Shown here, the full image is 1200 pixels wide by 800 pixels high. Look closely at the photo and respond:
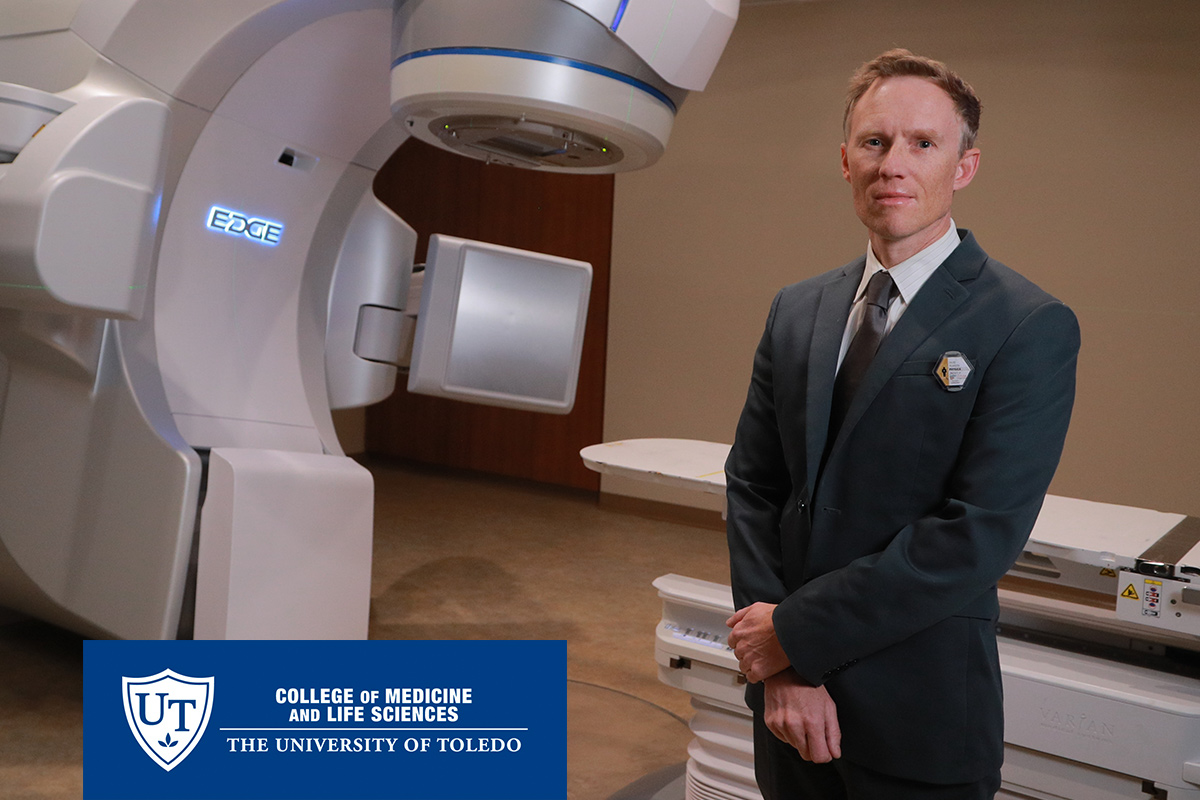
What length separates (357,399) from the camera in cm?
280

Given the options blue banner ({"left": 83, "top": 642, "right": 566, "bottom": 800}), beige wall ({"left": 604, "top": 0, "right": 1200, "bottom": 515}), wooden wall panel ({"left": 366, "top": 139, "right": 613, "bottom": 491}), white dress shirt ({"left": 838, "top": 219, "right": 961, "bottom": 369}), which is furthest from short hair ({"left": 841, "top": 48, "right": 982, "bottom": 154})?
wooden wall panel ({"left": 366, "top": 139, "right": 613, "bottom": 491})

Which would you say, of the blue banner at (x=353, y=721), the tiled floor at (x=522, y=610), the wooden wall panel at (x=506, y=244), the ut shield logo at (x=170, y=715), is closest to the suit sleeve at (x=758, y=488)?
the blue banner at (x=353, y=721)

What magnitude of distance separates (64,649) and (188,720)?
2.18m

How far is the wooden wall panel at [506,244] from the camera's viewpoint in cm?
551

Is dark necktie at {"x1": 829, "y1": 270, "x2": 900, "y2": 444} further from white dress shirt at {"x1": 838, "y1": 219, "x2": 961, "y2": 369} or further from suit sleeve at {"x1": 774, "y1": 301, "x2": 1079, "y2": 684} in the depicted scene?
suit sleeve at {"x1": 774, "y1": 301, "x2": 1079, "y2": 684}

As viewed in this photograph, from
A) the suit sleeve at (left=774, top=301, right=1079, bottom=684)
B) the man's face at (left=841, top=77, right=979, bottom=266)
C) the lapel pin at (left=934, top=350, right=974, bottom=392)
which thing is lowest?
the suit sleeve at (left=774, top=301, right=1079, bottom=684)

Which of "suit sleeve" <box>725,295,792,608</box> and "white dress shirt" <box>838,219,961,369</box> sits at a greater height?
"white dress shirt" <box>838,219,961,369</box>

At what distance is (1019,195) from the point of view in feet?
13.6

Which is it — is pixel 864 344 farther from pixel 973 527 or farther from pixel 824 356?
pixel 973 527

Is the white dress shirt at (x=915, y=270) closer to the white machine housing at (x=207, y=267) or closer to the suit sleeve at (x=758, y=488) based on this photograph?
the suit sleeve at (x=758, y=488)

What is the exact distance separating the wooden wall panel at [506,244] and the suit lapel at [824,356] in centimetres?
430

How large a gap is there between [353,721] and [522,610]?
2.51 metres

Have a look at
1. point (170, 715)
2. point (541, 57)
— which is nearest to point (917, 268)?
point (170, 715)

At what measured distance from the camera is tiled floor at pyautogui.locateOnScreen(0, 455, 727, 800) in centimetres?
232
